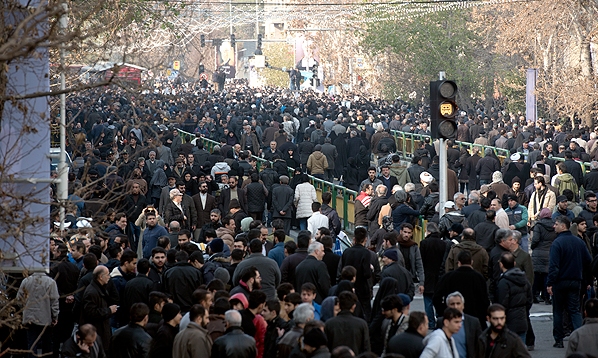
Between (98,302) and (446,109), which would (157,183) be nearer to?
(446,109)

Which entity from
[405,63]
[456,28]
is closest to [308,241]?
[456,28]

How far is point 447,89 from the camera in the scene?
1562cm

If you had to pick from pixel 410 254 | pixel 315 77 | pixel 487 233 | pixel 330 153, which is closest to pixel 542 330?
pixel 487 233

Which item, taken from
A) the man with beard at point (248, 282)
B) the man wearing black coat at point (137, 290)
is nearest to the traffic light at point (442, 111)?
the man with beard at point (248, 282)

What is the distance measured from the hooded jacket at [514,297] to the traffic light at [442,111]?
3926 millimetres

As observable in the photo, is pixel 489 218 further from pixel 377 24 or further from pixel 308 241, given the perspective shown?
pixel 377 24

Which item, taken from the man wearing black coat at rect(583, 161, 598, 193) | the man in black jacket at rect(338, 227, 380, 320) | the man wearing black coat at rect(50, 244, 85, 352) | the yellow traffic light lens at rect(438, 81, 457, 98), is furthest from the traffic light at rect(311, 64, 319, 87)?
the man wearing black coat at rect(50, 244, 85, 352)

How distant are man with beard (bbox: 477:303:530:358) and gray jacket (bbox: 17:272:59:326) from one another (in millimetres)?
4625

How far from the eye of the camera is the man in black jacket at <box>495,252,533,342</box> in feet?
39.2

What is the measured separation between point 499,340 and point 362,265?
3.67 m

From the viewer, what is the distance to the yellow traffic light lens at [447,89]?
15547 mm

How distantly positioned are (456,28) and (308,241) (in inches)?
1609

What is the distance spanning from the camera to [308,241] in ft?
45.2

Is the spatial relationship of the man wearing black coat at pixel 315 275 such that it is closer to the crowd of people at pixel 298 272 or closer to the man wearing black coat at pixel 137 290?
the crowd of people at pixel 298 272
